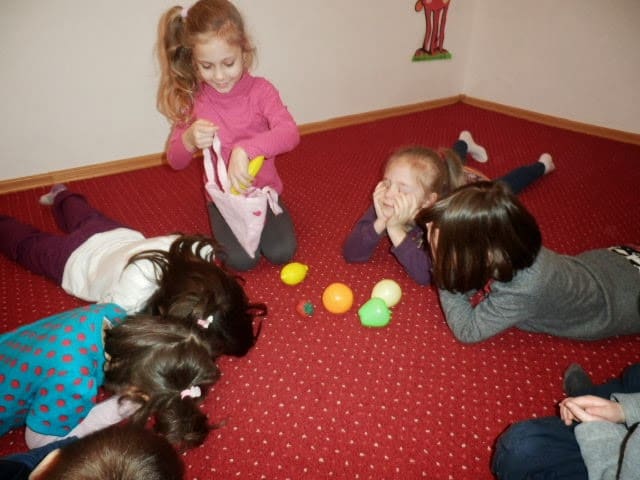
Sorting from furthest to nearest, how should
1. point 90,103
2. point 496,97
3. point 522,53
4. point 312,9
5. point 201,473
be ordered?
point 496,97 < point 522,53 < point 312,9 < point 90,103 < point 201,473

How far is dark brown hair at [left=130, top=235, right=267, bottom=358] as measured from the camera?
0.91 m

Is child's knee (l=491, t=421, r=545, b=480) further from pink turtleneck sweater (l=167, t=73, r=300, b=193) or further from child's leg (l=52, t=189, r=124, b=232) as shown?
child's leg (l=52, t=189, r=124, b=232)

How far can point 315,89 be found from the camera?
2.58 metres

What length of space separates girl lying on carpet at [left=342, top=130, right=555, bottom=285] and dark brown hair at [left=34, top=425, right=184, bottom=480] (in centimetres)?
90

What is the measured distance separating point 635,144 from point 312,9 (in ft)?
6.74

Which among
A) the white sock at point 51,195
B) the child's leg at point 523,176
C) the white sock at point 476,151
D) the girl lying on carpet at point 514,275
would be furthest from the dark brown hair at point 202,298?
the white sock at point 476,151

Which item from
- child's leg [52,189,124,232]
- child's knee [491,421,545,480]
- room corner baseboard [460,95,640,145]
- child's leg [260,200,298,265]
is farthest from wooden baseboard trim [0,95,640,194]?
child's knee [491,421,545,480]

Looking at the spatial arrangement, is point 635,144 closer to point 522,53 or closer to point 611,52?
point 611,52

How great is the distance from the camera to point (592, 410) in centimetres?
75

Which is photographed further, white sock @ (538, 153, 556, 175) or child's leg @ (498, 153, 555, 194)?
white sock @ (538, 153, 556, 175)

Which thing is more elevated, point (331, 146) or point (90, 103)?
point (90, 103)

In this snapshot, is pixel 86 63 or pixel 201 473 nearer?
pixel 201 473

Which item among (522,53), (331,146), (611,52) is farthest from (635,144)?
(331,146)

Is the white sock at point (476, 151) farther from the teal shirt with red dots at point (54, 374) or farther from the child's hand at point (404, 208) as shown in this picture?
the teal shirt with red dots at point (54, 374)
